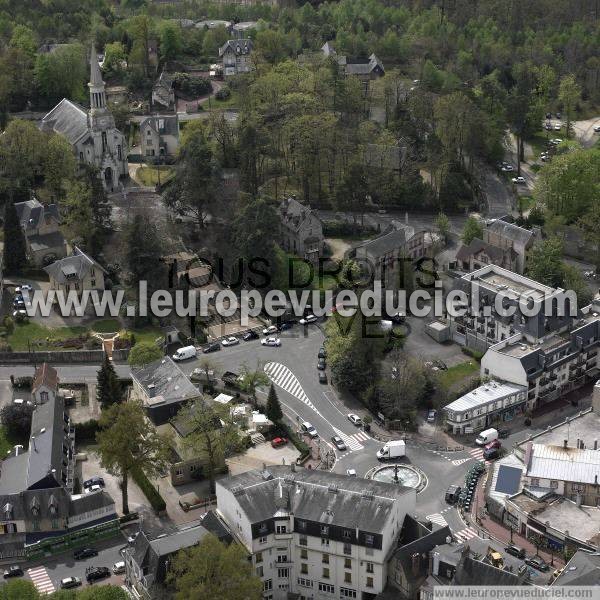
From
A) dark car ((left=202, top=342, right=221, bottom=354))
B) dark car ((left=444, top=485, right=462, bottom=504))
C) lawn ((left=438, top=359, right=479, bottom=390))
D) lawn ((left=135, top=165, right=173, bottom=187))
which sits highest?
lawn ((left=135, top=165, right=173, bottom=187))

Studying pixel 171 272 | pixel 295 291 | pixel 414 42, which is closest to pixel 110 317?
pixel 171 272

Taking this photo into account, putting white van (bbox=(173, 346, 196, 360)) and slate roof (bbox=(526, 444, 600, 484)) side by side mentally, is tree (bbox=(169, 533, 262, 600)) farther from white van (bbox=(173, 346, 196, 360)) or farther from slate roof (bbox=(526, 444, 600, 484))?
white van (bbox=(173, 346, 196, 360))

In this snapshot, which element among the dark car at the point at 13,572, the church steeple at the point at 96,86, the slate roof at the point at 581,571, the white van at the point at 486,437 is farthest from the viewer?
the church steeple at the point at 96,86

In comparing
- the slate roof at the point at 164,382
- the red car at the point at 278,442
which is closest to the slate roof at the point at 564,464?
the red car at the point at 278,442

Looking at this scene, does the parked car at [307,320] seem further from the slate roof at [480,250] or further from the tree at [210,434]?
the tree at [210,434]

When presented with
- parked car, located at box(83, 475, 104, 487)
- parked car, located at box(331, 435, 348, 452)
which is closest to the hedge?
parked car, located at box(83, 475, 104, 487)

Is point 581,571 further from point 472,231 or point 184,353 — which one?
point 472,231

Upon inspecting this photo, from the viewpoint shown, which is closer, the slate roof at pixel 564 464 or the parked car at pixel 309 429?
the slate roof at pixel 564 464

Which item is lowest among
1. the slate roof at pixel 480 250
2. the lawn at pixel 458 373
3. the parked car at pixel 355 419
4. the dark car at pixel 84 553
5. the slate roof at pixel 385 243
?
the dark car at pixel 84 553
